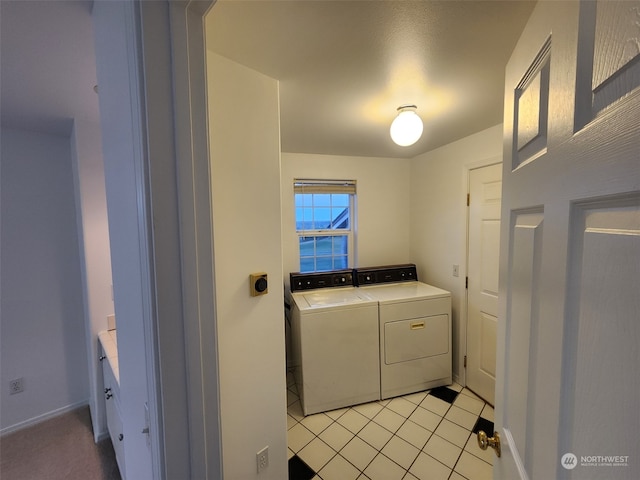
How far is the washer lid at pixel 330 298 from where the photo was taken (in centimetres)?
219

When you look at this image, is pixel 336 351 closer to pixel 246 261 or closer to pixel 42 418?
pixel 246 261

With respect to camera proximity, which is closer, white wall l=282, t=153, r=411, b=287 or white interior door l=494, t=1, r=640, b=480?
white interior door l=494, t=1, r=640, b=480

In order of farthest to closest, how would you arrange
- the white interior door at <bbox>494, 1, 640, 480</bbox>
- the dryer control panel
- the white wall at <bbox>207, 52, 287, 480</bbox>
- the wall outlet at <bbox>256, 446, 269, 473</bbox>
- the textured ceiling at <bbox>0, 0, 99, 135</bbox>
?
the dryer control panel
the wall outlet at <bbox>256, 446, 269, 473</bbox>
the white wall at <bbox>207, 52, 287, 480</bbox>
the textured ceiling at <bbox>0, 0, 99, 135</bbox>
the white interior door at <bbox>494, 1, 640, 480</bbox>

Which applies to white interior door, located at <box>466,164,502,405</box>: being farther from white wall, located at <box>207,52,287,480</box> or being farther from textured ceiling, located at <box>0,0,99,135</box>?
textured ceiling, located at <box>0,0,99,135</box>

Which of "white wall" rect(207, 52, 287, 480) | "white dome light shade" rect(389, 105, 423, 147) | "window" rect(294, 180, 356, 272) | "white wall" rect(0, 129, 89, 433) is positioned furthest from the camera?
"window" rect(294, 180, 356, 272)

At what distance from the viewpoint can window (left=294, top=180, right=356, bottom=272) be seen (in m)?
2.82

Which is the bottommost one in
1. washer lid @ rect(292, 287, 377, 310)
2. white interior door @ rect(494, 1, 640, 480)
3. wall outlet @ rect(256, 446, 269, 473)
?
wall outlet @ rect(256, 446, 269, 473)

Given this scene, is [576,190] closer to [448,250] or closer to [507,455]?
[507,455]

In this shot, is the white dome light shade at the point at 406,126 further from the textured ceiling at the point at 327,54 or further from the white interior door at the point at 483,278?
the white interior door at the point at 483,278

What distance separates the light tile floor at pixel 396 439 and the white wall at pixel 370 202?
1329 mm

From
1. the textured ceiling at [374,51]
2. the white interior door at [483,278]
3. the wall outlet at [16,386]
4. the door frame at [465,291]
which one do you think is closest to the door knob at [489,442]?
the textured ceiling at [374,51]

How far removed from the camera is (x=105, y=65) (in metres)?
0.85

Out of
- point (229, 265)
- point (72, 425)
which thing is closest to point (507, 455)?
point (229, 265)

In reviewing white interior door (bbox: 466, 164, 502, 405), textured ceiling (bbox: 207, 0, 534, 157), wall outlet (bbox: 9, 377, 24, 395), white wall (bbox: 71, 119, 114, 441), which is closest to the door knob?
textured ceiling (bbox: 207, 0, 534, 157)
